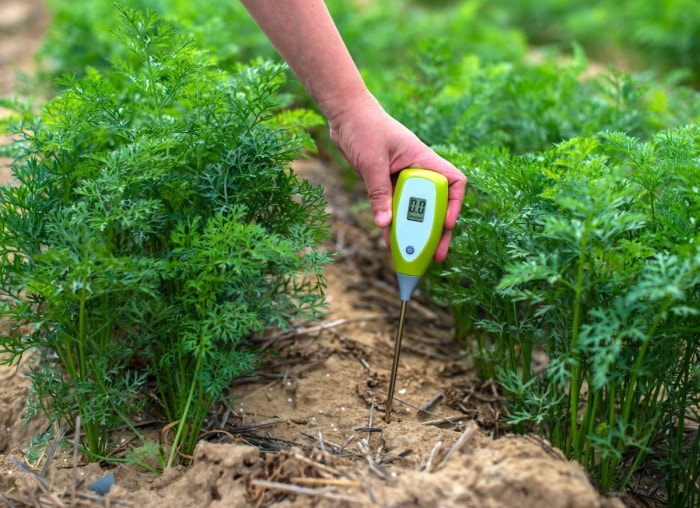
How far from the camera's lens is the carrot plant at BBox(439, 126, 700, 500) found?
1896mm

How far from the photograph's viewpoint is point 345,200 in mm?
4473

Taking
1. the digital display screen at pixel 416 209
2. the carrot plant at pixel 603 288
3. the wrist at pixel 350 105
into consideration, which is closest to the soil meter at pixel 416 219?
the digital display screen at pixel 416 209

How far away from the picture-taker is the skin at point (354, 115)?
228cm

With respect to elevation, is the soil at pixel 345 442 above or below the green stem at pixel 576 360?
below

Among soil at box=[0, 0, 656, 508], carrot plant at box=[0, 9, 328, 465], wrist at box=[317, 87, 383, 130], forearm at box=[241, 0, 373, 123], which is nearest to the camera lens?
soil at box=[0, 0, 656, 508]

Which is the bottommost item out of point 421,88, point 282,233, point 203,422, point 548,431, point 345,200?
point 203,422

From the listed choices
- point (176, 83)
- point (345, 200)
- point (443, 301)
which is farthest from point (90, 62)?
point (443, 301)

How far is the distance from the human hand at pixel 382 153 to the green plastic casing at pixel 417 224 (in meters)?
0.05

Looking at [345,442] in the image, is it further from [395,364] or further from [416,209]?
[416,209]

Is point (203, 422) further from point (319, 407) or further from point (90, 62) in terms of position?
point (90, 62)

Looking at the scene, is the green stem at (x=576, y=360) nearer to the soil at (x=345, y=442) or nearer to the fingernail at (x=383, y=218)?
the soil at (x=345, y=442)

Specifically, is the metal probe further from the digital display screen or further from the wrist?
the wrist

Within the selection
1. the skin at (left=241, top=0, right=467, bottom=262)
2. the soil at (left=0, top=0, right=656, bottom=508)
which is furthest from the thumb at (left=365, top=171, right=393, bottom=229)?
the soil at (left=0, top=0, right=656, bottom=508)

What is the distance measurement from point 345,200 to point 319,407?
2.08 meters
